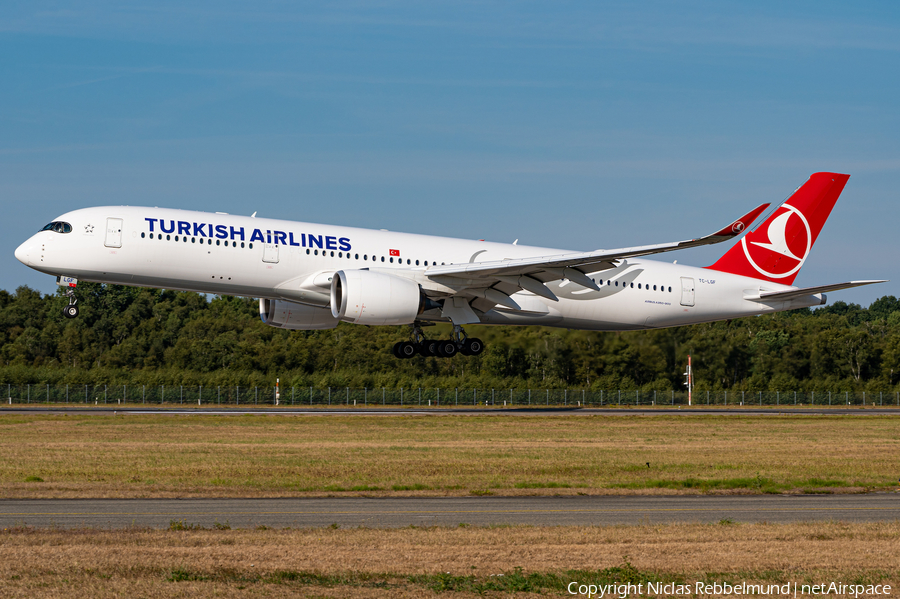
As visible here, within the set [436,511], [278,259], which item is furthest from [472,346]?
[436,511]

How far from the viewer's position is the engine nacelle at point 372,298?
36000mm

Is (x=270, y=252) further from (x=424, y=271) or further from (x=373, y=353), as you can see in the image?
(x=373, y=353)

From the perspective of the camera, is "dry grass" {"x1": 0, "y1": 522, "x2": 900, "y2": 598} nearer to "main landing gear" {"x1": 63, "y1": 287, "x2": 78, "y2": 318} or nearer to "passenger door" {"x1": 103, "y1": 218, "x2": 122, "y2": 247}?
"passenger door" {"x1": 103, "y1": 218, "x2": 122, "y2": 247}

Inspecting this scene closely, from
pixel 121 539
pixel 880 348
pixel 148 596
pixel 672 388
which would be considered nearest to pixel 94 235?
pixel 121 539

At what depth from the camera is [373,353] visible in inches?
3054

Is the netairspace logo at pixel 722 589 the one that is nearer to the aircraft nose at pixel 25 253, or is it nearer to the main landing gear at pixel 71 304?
the aircraft nose at pixel 25 253

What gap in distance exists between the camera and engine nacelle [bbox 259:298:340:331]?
138ft

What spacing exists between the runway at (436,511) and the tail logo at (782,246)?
85.8 ft

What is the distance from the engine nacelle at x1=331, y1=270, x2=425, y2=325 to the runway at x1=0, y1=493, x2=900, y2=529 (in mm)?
15306

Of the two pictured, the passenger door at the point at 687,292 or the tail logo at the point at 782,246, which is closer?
the passenger door at the point at 687,292

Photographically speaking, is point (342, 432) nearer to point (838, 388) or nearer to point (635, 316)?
point (635, 316)

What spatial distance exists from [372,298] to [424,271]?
372 centimetres

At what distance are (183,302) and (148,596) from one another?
89812mm

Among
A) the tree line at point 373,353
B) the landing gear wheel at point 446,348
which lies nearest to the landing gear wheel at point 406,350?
the landing gear wheel at point 446,348
